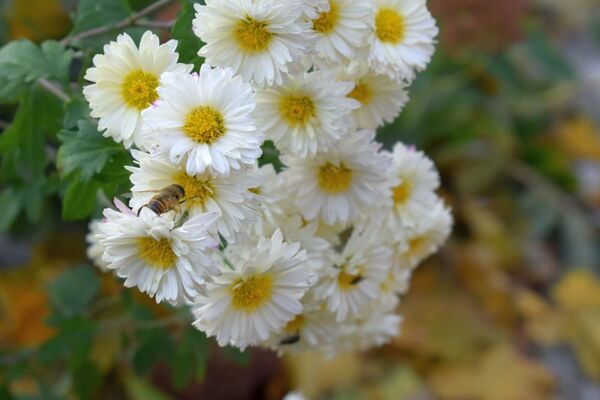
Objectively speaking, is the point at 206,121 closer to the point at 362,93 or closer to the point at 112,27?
the point at 362,93

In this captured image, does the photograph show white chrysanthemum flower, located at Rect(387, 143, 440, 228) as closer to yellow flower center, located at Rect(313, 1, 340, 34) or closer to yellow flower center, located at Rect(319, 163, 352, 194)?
yellow flower center, located at Rect(319, 163, 352, 194)

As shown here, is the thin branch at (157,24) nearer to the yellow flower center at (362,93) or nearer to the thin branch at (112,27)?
the thin branch at (112,27)

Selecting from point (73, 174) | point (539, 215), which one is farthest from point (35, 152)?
point (539, 215)

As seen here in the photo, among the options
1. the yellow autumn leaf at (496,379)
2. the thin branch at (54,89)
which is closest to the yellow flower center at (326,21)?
the thin branch at (54,89)

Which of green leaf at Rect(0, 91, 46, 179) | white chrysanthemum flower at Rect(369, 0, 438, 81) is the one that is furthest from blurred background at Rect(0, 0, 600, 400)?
white chrysanthemum flower at Rect(369, 0, 438, 81)

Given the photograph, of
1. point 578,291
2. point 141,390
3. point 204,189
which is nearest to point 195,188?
point 204,189

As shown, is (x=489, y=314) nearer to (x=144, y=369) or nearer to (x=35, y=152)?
(x=144, y=369)
